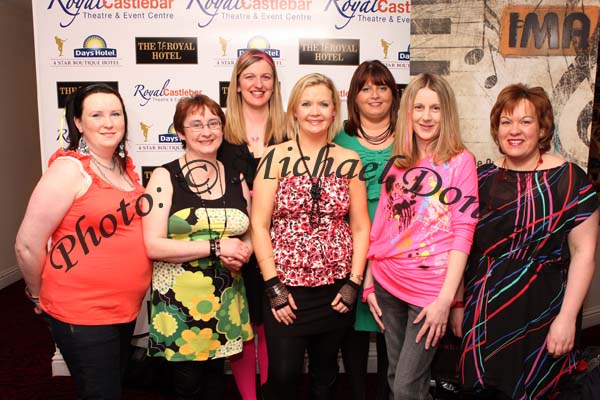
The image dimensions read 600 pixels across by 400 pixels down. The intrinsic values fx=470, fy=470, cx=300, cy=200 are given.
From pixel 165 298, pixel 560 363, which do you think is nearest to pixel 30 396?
pixel 165 298

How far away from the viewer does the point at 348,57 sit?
121 inches

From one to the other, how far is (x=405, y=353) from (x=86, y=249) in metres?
1.28

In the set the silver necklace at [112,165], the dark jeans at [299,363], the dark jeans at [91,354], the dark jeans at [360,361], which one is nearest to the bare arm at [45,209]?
the silver necklace at [112,165]

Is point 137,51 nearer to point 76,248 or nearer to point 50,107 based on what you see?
point 50,107

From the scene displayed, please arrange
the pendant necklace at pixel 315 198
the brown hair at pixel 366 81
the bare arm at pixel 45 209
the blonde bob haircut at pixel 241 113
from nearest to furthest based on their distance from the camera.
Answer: the bare arm at pixel 45 209
the pendant necklace at pixel 315 198
the brown hair at pixel 366 81
the blonde bob haircut at pixel 241 113

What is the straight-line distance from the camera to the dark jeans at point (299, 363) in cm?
195

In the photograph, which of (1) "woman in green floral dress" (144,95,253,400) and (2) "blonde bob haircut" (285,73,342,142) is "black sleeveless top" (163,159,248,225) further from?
(2) "blonde bob haircut" (285,73,342,142)

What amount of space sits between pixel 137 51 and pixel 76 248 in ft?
5.78

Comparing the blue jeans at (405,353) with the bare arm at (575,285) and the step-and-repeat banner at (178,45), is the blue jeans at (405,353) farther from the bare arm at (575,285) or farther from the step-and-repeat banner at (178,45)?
the step-and-repeat banner at (178,45)

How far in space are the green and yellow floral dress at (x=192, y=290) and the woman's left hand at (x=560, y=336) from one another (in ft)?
4.13

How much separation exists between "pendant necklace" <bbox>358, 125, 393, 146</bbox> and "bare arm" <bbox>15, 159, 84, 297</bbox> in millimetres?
1238

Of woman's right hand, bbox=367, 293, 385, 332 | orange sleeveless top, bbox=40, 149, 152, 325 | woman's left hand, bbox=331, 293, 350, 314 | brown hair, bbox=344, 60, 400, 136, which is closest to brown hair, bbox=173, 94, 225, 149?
orange sleeveless top, bbox=40, 149, 152, 325

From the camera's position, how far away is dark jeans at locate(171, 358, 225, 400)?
1995mm

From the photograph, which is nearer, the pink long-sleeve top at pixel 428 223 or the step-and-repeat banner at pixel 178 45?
the pink long-sleeve top at pixel 428 223
